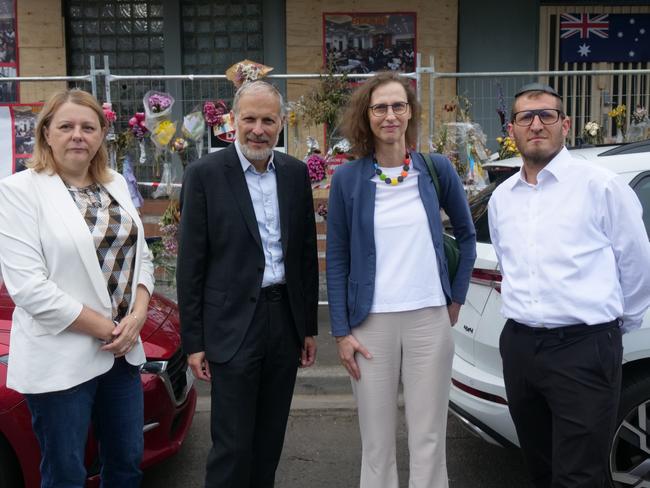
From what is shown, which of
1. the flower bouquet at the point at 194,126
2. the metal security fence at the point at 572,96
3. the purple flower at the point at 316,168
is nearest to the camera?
the purple flower at the point at 316,168

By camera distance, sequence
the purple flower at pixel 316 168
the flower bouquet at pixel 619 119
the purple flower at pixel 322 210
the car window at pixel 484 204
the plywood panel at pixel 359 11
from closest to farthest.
A: the car window at pixel 484 204 → the purple flower at pixel 316 168 → the purple flower at pixel 322 210 → the flower bouquet at pixel 619 119 → the plywood panel at pixel 359 11

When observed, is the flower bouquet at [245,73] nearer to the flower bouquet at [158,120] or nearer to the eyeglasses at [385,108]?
the flower bouquet at [158,120]

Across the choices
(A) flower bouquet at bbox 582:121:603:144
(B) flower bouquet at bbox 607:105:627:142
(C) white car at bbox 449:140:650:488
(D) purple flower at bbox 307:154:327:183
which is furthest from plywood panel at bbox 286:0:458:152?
(C) white car at bbox 449:140:650:488

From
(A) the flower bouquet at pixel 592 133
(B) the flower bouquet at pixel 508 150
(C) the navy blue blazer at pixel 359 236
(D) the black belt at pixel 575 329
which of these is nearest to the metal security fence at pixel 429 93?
(A) the flower bouquet at pixel 592 133

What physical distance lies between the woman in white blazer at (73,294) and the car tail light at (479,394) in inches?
60.6

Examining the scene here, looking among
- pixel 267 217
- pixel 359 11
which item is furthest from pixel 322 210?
pixel 359 11

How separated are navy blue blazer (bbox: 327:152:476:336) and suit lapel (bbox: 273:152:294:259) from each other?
0.17 m

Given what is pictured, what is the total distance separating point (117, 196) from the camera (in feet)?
9.48

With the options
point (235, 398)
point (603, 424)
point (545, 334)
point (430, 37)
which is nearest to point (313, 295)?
point (235, 398)

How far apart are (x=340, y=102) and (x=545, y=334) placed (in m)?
3.69

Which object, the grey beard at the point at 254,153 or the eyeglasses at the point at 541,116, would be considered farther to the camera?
the grey beard at the point at 254,153

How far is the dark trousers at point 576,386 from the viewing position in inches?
103

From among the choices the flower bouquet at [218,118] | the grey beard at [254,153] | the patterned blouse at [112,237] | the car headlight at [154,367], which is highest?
the flower bouquet at [218,118]

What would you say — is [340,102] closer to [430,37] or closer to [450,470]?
[450,470]
